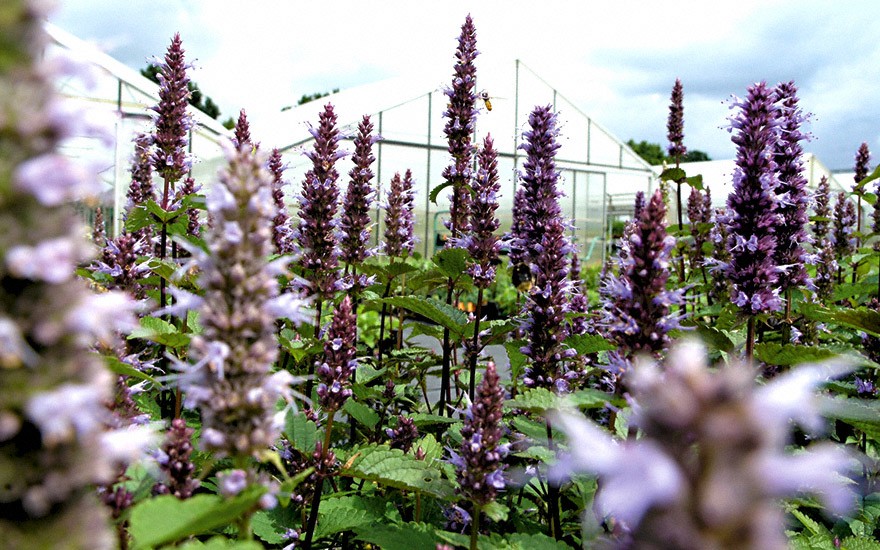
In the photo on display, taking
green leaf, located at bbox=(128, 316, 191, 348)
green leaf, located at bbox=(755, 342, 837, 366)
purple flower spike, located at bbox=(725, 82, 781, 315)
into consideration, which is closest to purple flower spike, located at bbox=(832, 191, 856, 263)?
purple flower spike, located at bbox=(725, 82, 781, 315)

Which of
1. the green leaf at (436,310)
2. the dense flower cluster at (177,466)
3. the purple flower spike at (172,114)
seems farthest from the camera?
the purple flower spike at (172,114)

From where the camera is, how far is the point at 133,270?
332 cm

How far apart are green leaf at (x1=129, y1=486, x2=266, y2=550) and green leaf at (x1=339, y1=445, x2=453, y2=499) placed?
3.74 feet

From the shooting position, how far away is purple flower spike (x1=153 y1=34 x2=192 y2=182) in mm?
4027

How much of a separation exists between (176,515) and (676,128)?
252 inches

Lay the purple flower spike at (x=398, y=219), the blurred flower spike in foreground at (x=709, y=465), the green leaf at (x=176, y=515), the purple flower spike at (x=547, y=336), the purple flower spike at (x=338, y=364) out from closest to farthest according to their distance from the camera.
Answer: the blurred flower spike in foreground at (x=709, y=465), the green leaf at (x=176, y=515), the purple flower spike at (x=338, y=364), the purple flower spike at (x=547, y=336), the purple flower spike at (x=398, y=219)

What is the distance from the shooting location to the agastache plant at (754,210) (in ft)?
10.9

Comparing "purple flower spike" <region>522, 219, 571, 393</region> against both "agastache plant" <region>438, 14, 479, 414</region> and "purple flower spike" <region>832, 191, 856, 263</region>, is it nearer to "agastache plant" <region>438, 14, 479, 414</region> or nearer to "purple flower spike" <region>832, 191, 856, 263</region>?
"agastache plant" <region>438, 14, 479, 414</region>

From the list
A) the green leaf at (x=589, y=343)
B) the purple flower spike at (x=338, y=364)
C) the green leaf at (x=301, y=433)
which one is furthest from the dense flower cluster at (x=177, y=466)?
the green leaf at (x=589, y=343)

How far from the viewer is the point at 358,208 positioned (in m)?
4.55

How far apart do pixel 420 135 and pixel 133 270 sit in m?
23.0

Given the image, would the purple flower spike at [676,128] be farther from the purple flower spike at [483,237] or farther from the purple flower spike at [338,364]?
the purple flower spike at [338,364]

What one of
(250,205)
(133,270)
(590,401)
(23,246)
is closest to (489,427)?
(590,401)

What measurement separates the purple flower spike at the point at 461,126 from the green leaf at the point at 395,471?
2450 millimetres
